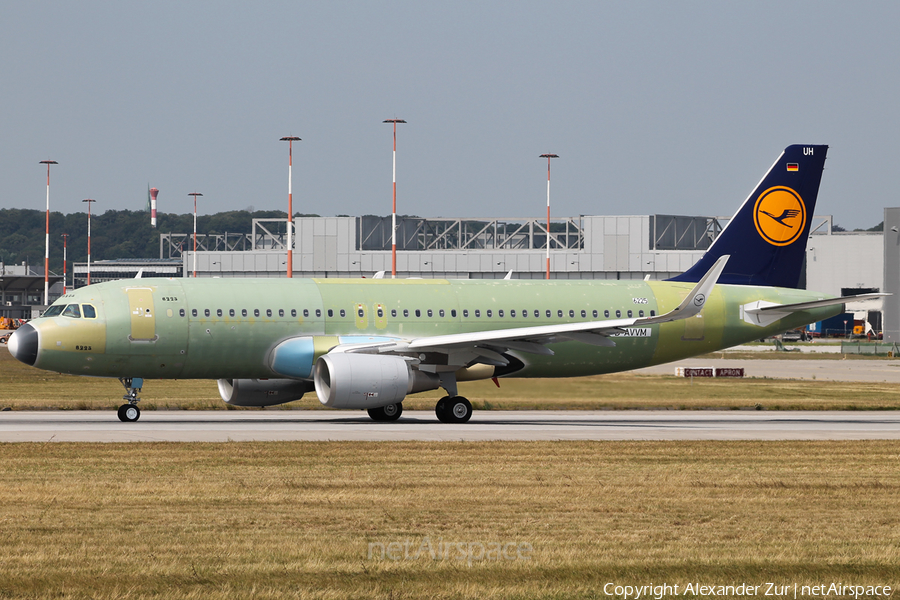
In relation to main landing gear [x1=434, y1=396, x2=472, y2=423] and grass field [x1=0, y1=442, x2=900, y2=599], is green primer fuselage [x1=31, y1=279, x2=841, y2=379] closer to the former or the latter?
main landing gear [x1=434, y1=396, x2=472, y2=423]

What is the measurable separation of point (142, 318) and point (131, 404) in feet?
7.61

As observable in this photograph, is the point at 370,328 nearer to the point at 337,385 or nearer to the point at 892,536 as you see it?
the point at 337,385

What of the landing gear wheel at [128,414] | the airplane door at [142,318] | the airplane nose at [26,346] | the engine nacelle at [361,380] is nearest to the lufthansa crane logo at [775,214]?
the engine nacelle at [361,380]

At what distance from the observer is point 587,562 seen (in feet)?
40.2

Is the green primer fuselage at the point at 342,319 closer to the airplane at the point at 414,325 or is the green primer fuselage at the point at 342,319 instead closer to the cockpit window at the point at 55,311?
the airplane at the point at 414,325

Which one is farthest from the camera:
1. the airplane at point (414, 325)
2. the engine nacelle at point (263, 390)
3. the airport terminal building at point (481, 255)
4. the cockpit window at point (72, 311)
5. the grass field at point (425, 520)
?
the airport terminal building at point (481, 255)

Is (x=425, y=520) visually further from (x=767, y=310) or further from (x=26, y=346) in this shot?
(x=767, y=310)

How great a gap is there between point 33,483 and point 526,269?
106519 millimetres

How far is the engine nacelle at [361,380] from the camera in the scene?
99.1 feet

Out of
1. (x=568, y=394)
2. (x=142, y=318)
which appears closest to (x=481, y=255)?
(x=568, y=394)

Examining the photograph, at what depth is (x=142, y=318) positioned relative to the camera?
104ft

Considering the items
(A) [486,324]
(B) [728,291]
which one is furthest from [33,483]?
(B) [728,291]

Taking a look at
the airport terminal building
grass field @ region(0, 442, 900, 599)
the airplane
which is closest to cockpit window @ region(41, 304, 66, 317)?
the airplane

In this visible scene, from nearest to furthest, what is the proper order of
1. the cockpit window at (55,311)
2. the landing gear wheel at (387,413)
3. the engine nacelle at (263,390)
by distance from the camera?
the cockpit window at (55,311)
the landing gear wheel at (387,413)
the engine nacelle at (263,390)
